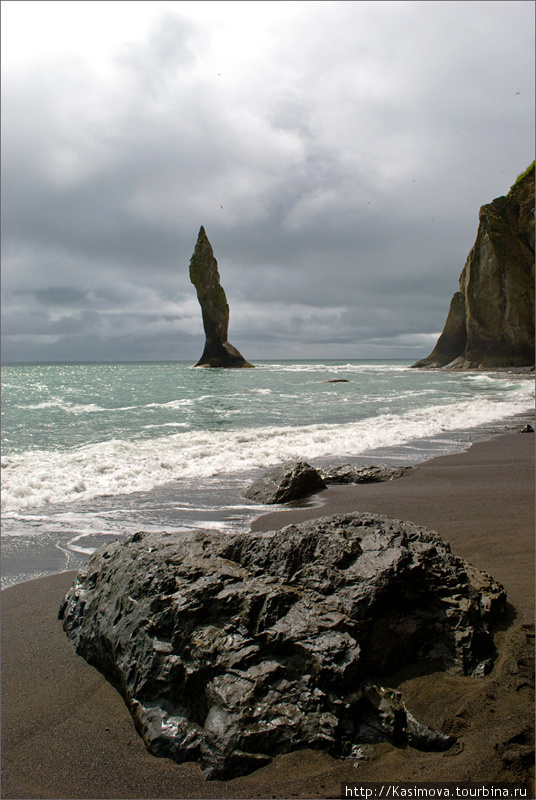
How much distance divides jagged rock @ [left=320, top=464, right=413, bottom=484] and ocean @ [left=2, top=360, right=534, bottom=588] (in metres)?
1.07

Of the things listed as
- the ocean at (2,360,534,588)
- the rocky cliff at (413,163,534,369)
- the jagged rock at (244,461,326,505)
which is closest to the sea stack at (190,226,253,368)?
the rocky cliff at (413,163,534,369)

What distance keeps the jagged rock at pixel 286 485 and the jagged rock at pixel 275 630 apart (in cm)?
312

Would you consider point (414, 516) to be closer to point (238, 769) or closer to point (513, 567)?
point (513, 567)

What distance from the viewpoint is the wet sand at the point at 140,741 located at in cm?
191

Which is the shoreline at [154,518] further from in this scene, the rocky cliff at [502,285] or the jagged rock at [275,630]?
the rocky cliff at [502,285]

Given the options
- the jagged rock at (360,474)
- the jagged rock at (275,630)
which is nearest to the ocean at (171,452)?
the jagged rock at (360,474)

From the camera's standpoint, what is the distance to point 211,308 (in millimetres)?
64562

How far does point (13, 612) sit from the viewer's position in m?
3.40

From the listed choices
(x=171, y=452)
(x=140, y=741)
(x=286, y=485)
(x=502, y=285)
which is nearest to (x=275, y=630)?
(x=140, y=741)

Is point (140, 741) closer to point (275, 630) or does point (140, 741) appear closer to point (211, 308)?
point (275, 630)

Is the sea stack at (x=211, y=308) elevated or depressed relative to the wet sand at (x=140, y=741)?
elevated

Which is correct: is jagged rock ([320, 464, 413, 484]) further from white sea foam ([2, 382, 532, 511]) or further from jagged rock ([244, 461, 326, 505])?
white sea foam ([2, 382, 532, 511])

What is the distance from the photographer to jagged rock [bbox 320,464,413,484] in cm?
727

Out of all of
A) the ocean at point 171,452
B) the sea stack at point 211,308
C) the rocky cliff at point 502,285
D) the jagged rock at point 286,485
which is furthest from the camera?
the sea stack at point 211,308
